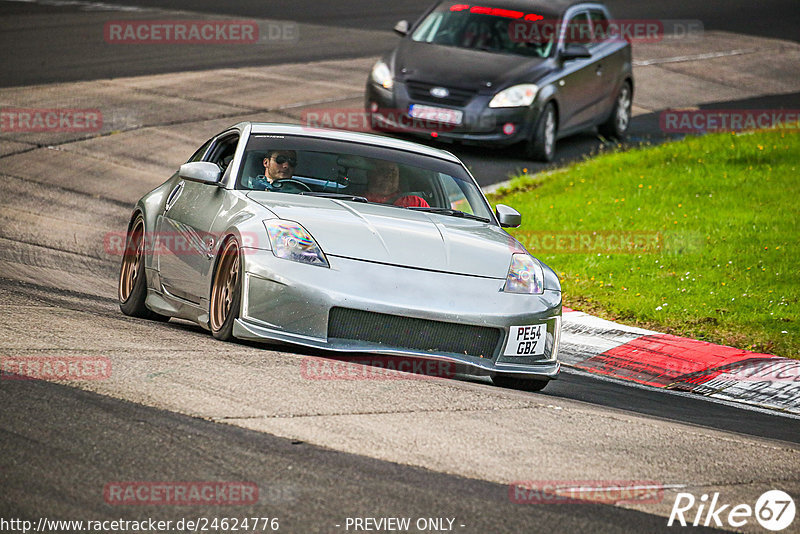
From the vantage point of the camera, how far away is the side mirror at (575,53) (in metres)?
16.6

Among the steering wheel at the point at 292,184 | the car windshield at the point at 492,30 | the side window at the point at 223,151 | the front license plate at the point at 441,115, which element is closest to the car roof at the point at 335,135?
the side window at the point at 223,151

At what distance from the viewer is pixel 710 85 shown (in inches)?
918

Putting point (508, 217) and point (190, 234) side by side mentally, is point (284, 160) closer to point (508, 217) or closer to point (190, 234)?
point (190, 234)

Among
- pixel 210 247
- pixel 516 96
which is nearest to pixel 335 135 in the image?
pixel 210 247

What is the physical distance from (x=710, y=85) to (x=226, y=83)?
948 centimetres

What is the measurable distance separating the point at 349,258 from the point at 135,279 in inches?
97.3

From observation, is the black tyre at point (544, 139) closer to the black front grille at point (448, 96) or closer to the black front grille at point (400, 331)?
the black front grille at point (448, 96)

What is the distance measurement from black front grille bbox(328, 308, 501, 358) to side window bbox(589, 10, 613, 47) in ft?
39.2

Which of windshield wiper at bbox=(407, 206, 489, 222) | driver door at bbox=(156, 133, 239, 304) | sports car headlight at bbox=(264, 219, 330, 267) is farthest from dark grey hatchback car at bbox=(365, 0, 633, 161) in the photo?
sports car headlight at bbox=(264, 219, 330, 267)

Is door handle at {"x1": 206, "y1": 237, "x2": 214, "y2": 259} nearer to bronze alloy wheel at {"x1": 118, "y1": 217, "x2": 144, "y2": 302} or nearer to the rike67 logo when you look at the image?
bronze alloy wheel at {"x1": 118, "y1": 217, "x2": 144, "y2": 302}

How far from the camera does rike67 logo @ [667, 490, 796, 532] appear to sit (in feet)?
15.4

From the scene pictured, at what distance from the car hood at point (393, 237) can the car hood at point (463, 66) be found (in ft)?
27.3

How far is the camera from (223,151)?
8.64 metres

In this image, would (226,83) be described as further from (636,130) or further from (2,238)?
(2,238)
